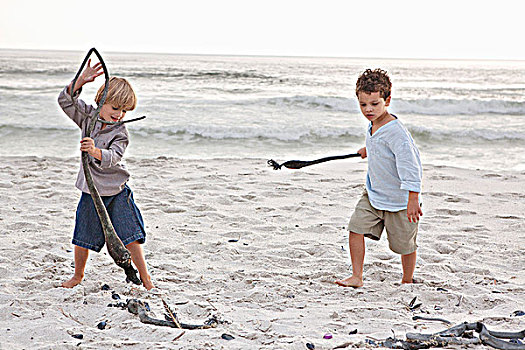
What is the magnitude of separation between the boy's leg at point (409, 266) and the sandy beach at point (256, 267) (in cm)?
8

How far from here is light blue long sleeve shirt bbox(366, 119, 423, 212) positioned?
2.95 meters

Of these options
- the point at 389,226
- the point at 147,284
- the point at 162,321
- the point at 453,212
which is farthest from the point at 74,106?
the point at 453,212

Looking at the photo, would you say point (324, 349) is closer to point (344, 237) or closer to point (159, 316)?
point (159, 316)

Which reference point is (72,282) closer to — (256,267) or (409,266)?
(256,267)

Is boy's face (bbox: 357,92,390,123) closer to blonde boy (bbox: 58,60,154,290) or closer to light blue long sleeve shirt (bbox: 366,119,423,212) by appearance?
light blue long sleeve shirt (bbox: 366,119,423,212)

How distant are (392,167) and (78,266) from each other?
A: 6.37 ft

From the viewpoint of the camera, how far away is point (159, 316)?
8.73 ft

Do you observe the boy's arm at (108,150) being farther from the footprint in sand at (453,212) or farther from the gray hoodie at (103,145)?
the footprint in sand at (453,212)

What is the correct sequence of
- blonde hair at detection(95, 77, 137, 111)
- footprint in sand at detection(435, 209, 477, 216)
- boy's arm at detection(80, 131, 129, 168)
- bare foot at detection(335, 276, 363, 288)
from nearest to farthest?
boy's arm at detection(80, 131, 129, 168), blonde hair at detection(95, 77, 137, 111), bare foot at detection(335, 276, 363, 288), footprint in sand at detection(435, 209, 477, 216)

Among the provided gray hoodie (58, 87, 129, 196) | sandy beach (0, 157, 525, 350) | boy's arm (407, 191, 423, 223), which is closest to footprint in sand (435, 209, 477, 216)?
sandy beach (0, 157, 525, 350)

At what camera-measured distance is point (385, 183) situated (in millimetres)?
3121

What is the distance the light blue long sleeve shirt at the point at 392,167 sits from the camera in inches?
116

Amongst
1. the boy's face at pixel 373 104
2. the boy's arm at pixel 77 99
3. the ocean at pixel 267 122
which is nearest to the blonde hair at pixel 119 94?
the boy's arm at pixel 77 99

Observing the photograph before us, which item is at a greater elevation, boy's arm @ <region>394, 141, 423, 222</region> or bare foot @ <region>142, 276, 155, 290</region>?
boy's arm @ <region>394, 141, 423, 222</region>
